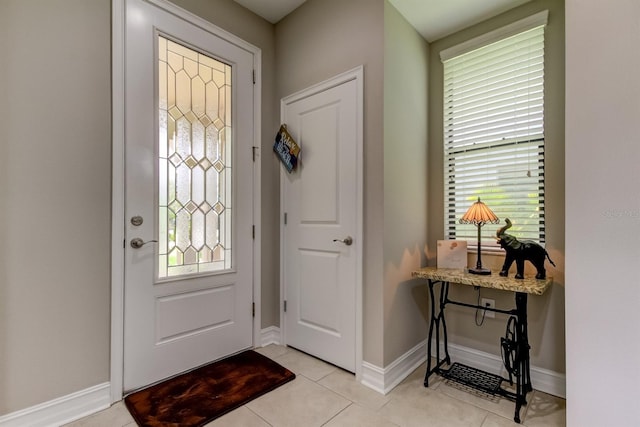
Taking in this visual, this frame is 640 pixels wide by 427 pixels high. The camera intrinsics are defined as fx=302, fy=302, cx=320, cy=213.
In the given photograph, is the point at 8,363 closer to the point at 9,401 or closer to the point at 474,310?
the point at 9,401

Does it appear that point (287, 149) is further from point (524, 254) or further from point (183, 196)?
point (524, 254)

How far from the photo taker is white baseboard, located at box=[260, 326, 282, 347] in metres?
2.59

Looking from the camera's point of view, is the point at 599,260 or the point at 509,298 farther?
the point at 509,298

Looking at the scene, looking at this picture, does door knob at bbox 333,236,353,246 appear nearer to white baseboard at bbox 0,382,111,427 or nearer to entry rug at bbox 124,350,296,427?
entry rug at bbox 124,350,296,427

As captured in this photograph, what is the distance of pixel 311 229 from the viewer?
7.89 feet

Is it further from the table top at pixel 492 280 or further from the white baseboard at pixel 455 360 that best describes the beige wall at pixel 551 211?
the table top at pixel 492 280

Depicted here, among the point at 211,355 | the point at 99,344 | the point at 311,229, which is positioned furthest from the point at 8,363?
the point at 311,229

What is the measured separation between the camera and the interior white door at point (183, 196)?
6.23 feet

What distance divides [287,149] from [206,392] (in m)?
1.81

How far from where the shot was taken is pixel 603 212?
1.37 meters

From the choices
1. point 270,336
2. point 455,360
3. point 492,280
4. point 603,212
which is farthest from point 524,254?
point 270,336

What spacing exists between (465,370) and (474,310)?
43 centimetres

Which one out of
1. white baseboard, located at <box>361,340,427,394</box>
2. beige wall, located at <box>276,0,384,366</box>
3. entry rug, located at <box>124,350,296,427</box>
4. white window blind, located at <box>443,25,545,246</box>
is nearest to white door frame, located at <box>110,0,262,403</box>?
entry rug, located at <box>124,350,296,427</box>

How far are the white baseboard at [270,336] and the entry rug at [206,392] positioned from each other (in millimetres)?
284
